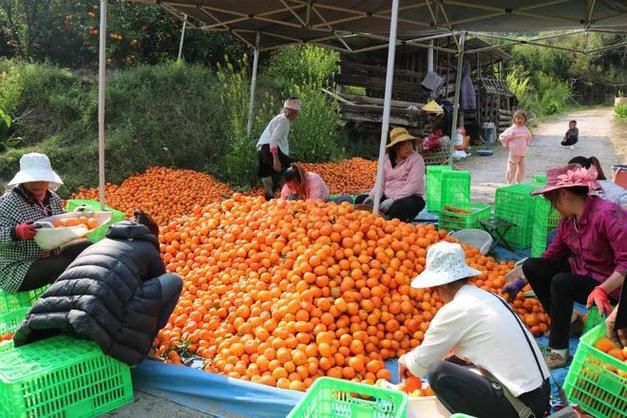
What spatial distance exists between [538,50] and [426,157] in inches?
797

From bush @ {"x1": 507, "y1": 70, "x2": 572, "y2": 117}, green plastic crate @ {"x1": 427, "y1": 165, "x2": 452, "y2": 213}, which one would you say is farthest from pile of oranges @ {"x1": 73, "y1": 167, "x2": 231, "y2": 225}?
bush @ {"x1": 507, "y1": 70, "x2": 572, "y2": 117}

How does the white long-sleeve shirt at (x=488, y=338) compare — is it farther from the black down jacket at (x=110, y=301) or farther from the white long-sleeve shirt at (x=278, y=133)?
the white long-sleeve shirt at (x=278, y=133)

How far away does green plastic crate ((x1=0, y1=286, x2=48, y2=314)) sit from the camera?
3785 millimetres

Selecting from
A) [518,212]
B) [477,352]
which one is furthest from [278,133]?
[477,352]

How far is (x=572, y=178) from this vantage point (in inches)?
121

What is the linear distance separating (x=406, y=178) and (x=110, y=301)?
12.3ft

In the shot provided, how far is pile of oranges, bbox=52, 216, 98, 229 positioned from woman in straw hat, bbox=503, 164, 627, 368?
3.37m

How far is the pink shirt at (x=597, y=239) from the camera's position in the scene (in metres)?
2.97

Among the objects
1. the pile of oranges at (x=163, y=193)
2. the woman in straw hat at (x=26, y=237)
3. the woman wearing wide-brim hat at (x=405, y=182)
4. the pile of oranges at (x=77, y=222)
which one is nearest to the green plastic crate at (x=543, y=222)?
the woman wearing wide-brim hat at (x=405, y=182)

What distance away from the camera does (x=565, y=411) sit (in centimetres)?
212

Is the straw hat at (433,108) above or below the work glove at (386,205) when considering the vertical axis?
above

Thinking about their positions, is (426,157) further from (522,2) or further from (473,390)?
(473,390)

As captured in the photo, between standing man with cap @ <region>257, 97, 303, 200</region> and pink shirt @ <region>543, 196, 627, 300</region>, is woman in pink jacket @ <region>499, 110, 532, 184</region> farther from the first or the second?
pink shirt @ <region>543, 196, 627, 300</region>

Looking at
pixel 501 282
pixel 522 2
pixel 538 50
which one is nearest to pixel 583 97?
pixel 538 50
